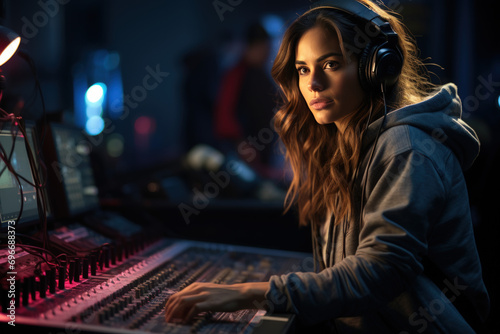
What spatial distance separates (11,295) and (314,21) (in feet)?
3.12

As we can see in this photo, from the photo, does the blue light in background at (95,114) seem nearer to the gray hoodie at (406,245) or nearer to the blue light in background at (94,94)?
the blue light in background at (94,94)

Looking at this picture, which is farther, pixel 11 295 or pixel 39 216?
pixel 39 216

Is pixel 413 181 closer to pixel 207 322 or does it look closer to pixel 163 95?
pixel 207 322

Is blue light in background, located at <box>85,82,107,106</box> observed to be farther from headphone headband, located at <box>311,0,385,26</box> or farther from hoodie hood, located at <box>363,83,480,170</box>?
hoodie hood, located at <box>363,83,480,170</box>

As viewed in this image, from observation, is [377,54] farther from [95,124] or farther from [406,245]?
[95,124]

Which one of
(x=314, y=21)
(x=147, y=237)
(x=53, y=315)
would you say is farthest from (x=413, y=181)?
(x=147, y=237)

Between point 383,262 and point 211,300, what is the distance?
0.36m

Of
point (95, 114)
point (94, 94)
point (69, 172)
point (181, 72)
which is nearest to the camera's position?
point (69, 172)

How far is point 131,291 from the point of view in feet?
A: 3.04

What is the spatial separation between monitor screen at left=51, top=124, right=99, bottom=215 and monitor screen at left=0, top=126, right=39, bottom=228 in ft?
0.44

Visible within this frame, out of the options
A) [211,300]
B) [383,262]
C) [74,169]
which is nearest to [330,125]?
[383,262]

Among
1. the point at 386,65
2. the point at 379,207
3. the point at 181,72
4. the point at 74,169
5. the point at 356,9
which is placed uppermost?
the point at 181,72

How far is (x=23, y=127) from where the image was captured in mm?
1098

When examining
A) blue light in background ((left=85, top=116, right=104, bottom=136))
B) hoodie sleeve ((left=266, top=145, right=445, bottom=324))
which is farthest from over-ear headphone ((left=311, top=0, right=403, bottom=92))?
blue light in background ((left=85, top=116, right=104, bottom=136))
